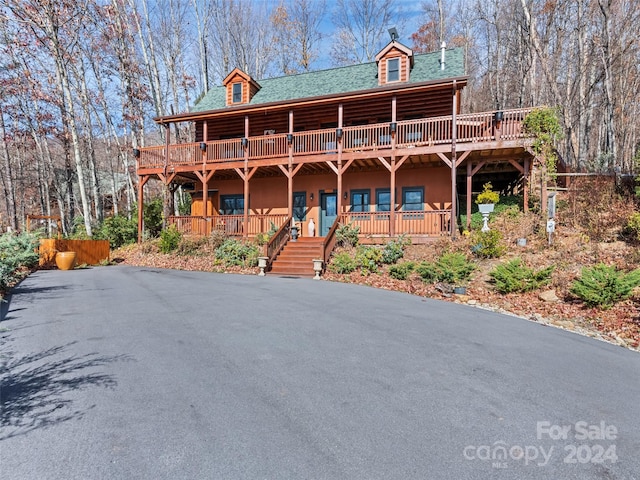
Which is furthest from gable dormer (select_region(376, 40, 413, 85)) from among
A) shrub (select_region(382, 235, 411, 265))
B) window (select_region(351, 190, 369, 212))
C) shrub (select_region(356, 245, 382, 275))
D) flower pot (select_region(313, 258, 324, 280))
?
flower pot (select_region(313, 258, 324, 280))

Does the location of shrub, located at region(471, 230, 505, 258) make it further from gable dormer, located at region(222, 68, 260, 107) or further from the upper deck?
gable dormer, located at region(222, 68, 260, 107)

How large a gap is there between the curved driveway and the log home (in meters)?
7.51

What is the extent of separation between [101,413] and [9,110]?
27.3 m

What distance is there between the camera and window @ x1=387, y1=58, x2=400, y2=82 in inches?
640

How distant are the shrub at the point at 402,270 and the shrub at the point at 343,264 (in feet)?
5.04

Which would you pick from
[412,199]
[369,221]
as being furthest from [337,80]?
[369,221]

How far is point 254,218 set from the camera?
54.7 ft

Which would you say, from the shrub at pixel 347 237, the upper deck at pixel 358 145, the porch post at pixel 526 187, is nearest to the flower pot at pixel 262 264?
the shrub at pixel 347 237

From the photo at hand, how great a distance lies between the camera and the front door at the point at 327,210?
1734cm

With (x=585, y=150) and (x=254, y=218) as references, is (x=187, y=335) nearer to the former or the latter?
(x=254, y=218)

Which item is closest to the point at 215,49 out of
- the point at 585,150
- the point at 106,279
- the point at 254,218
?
the point at 254,218

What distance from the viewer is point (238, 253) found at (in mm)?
14055

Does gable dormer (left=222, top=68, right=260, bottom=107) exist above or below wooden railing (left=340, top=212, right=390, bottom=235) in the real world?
above

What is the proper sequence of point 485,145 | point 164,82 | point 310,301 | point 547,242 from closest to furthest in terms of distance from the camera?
point 310,301 → point 547,242 → point 485,145 → point 164,82
